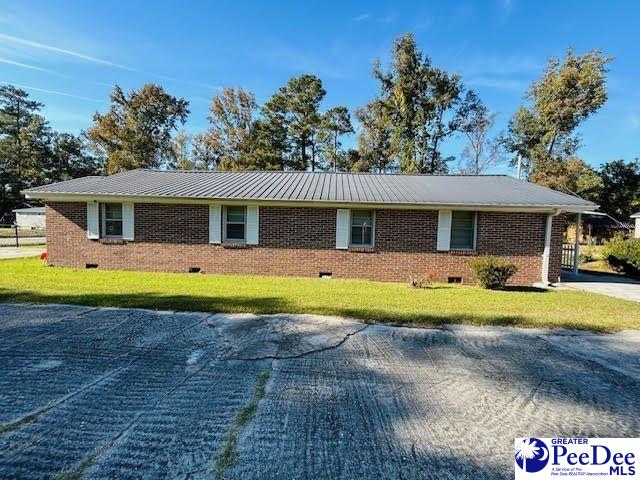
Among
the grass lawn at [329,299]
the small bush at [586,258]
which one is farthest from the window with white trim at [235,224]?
the small bush at [586,258]

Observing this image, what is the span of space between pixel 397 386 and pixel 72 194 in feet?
37.7

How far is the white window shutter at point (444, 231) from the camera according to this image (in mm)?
10500

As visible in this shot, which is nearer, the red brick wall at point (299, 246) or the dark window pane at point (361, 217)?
the red brick wall at point (299, 246)

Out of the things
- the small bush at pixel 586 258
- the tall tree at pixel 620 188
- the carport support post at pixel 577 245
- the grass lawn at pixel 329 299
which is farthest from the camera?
the tall tree at pixel 620 188

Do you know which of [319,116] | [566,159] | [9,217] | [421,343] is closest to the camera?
[421,343]

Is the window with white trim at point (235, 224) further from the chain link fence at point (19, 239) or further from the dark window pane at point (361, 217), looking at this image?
the chain link fence at point (19, 239)

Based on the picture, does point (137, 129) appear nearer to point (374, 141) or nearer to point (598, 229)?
point (374, 141)

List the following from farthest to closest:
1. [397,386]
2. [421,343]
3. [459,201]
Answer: [459,201] → [421,343] → [397,386]

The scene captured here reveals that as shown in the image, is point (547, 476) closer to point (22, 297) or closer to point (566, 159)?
point (22, 297)

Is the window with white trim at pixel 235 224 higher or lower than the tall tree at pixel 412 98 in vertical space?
lower

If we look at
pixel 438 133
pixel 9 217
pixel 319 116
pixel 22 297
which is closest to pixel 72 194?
pixel 22 297

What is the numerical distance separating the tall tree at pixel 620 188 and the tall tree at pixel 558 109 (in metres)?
7.83

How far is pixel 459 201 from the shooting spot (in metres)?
10.2

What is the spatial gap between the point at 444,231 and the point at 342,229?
322 cm
